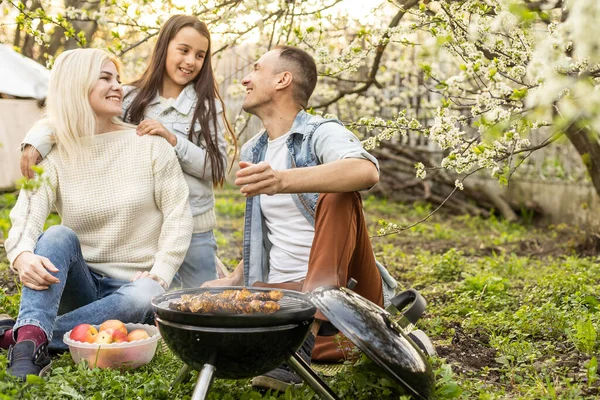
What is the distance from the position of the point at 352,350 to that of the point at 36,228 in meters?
1.53

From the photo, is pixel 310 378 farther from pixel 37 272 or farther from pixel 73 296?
pixel 73 296

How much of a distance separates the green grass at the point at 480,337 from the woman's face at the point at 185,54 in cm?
113

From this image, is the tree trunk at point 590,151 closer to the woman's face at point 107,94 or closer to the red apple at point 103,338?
the woman's face at point 107,94

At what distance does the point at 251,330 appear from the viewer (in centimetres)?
210

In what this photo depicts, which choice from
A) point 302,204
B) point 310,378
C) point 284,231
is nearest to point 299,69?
point 302,204

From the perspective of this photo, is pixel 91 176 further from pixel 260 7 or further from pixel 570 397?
pixel 570 397

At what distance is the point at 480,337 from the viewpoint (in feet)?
11.8

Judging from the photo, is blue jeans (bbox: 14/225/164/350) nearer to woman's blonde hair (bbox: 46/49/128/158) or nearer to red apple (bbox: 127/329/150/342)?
red apple (bbox: 127/329/150/342)

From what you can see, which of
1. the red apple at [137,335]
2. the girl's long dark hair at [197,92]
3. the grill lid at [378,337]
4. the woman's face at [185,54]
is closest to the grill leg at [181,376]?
the red apple at [137,335]

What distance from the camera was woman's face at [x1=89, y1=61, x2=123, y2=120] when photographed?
132 inches

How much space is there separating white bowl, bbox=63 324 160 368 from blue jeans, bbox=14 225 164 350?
0.45 ft

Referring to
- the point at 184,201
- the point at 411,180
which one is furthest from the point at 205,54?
the point at 411,180

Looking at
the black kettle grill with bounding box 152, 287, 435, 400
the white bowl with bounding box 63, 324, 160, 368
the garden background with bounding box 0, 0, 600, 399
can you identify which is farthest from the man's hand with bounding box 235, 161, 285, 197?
the white bowl with bounding box 63, 324, 160, 368

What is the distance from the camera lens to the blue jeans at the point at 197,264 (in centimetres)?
373
